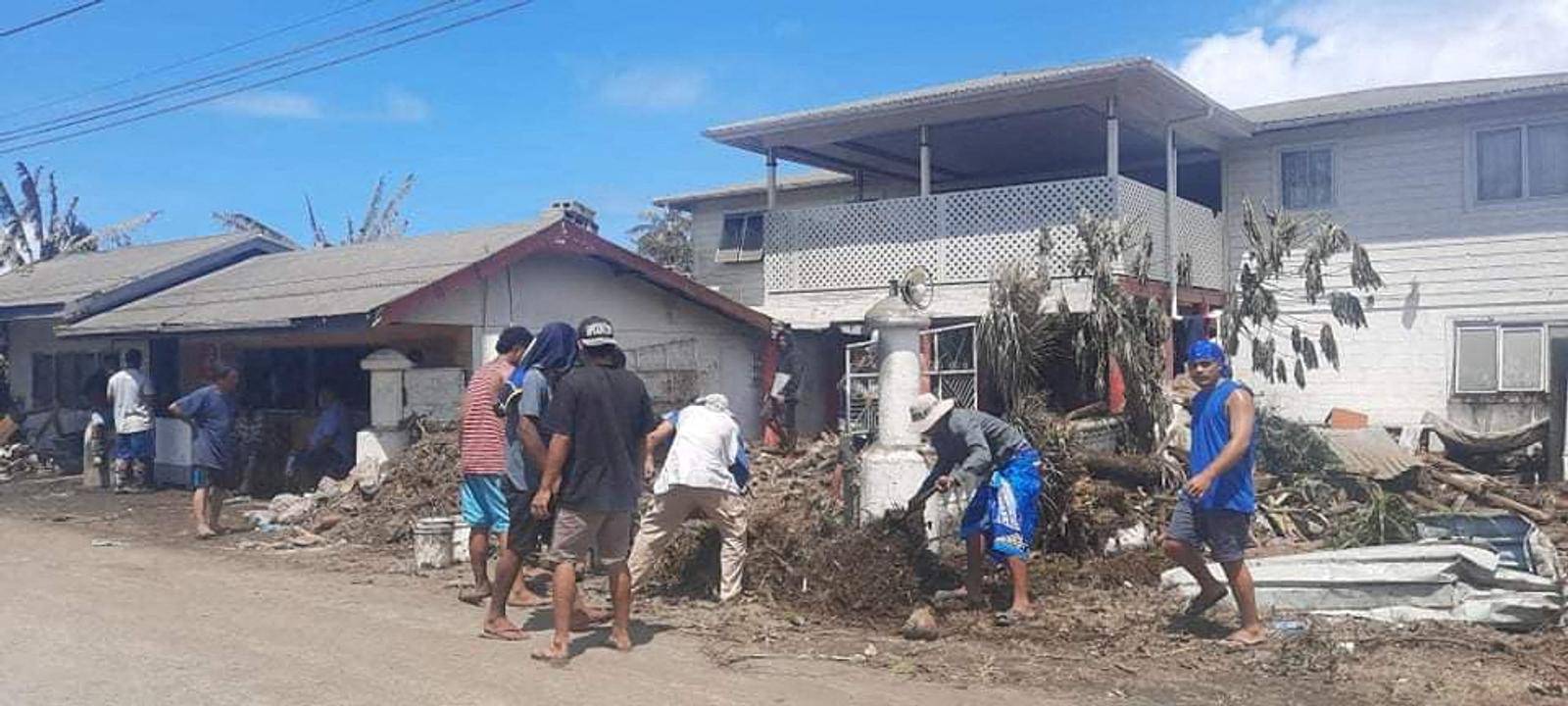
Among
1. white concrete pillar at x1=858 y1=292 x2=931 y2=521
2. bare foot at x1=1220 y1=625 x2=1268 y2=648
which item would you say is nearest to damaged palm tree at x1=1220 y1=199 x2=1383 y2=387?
white concrete pillar at x1=858 y1=292 x2=931 y2=521

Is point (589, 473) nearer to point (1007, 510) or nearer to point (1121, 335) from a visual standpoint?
point (1007, 510)

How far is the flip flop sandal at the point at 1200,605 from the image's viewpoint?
22.1ft

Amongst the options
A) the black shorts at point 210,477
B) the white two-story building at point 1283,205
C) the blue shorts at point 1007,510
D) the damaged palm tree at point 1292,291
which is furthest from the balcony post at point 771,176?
the blue shorts at point 1007,510

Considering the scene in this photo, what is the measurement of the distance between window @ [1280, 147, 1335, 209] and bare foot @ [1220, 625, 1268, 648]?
11142mm

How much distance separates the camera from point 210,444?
35.9 ft

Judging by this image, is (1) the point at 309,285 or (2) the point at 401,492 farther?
(1) the point at 309,285

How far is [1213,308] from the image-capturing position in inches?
675

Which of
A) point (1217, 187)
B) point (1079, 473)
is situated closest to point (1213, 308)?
point (1217, 187)

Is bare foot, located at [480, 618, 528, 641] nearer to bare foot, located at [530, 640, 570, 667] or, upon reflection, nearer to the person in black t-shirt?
the person in black t-shirt

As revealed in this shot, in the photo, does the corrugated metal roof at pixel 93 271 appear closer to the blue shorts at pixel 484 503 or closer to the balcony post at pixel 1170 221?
the blue shorts at pixel 484 503

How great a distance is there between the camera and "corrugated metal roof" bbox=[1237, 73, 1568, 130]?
14.3m

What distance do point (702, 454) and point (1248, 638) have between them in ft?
10.3

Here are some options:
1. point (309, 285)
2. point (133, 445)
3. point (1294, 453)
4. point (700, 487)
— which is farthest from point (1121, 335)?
point (133, 445)

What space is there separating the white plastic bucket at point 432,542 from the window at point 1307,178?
12.0m
